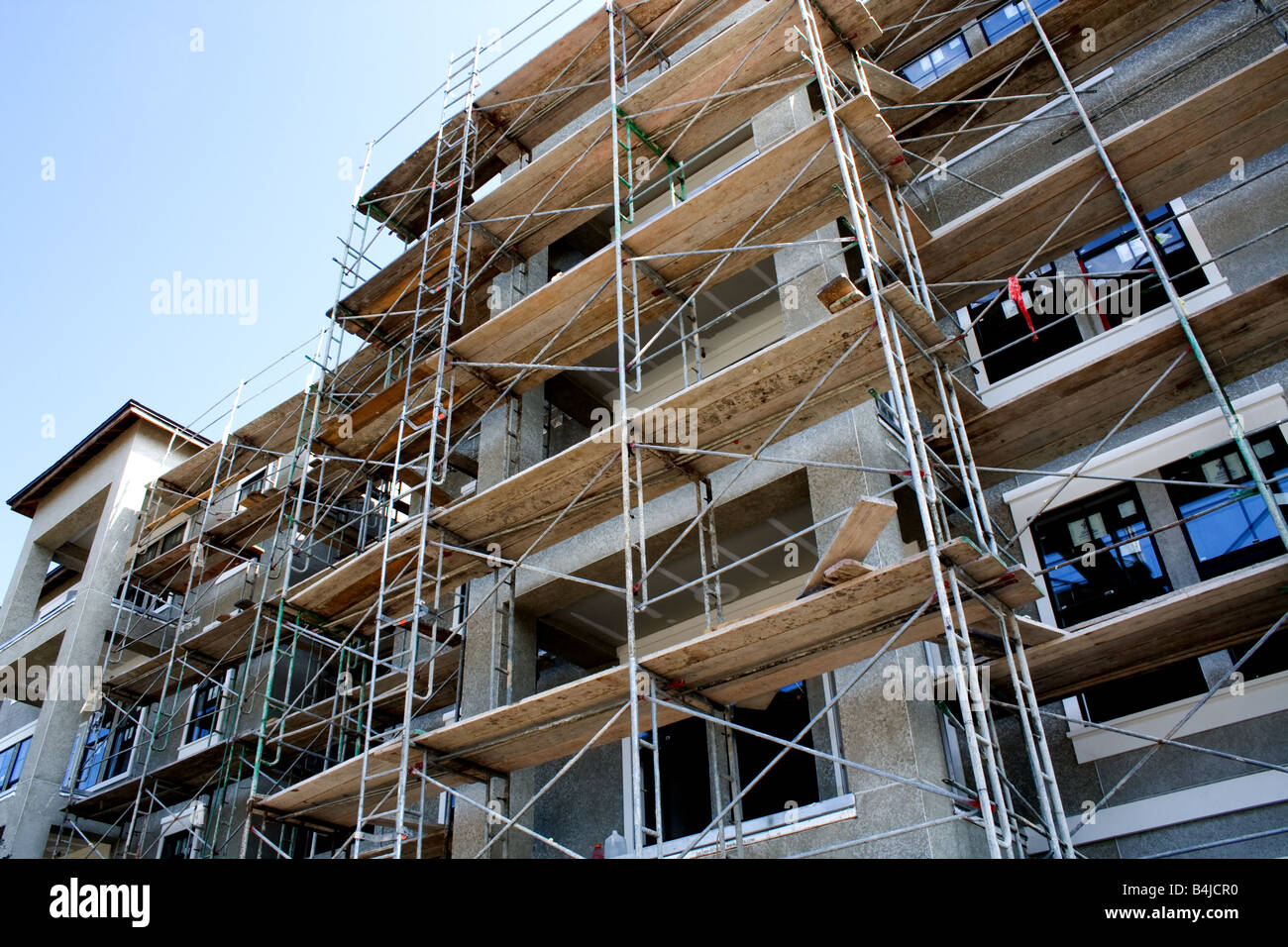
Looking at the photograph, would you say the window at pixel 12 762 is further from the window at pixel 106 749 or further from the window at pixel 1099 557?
the window at pixel 1099 557

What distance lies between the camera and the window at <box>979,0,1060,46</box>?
13586mm

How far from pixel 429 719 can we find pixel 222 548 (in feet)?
21.1

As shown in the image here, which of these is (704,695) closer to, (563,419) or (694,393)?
(694,393)

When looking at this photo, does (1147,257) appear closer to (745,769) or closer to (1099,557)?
(1099,557)

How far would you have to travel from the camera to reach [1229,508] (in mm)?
9742

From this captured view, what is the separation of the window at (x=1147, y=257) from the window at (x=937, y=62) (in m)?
4.12

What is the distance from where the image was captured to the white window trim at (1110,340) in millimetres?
10281

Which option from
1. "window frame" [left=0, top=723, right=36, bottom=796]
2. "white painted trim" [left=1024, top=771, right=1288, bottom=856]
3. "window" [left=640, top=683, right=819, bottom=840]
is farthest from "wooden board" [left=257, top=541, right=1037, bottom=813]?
"window frame" [left=0, top=723, right=36, bottom=796]

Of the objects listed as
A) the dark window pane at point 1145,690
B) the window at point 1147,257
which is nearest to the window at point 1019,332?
the window at point 1147,257

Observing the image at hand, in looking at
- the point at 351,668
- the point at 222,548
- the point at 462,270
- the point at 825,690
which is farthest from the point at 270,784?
the point at 825,690

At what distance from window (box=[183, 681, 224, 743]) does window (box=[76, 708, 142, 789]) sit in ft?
5.35

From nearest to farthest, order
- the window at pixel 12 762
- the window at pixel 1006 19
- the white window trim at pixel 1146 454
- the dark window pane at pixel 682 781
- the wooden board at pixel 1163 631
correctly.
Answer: the wooden board at pixel 1163 631, the white window trim at pixel 1146 454, the dark window pane at pixel 682 781, the window at pixel 1006 19, the window at pixel 12 762
